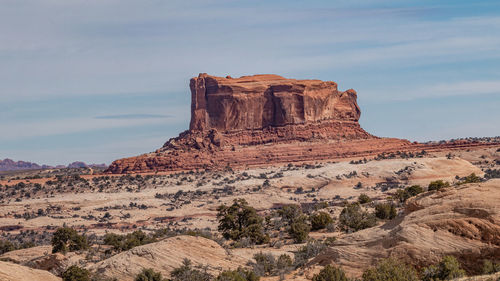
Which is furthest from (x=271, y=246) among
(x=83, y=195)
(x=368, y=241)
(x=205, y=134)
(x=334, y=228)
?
(x=205, y=134)

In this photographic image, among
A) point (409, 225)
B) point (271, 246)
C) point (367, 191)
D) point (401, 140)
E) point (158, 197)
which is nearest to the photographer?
point (409, 225)

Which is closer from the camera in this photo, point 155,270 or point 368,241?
point 368,241

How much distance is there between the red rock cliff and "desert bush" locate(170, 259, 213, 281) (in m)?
81.1

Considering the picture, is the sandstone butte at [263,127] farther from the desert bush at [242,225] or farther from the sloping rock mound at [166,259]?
the sloping rock mound at [166,259]

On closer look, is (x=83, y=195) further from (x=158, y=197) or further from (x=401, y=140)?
(x=401, y=140)

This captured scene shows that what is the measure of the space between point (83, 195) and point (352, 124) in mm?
50483

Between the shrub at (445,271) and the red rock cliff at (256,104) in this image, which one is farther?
the red rock cliff at (256,104)

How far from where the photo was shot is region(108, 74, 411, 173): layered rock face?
3863 inches

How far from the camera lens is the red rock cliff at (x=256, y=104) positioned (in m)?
106

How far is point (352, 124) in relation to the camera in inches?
4311

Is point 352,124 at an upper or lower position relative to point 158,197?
upper

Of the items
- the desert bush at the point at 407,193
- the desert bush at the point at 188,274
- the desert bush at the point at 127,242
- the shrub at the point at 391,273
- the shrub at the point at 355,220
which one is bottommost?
the desert bush at the point at 127,242

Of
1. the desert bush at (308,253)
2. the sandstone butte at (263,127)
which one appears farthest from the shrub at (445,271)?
the sandstone butte at (263,127)

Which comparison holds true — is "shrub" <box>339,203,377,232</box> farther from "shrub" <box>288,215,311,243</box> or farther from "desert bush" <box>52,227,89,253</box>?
"desert bush" <box>52,227,89,253</box>
